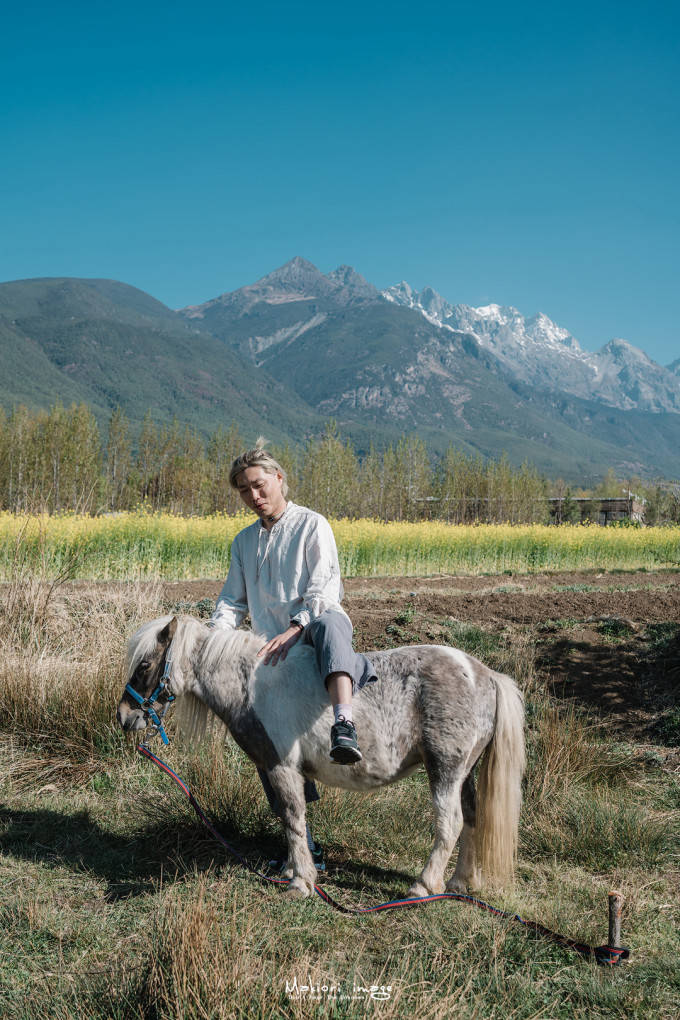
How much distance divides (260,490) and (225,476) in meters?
49.2

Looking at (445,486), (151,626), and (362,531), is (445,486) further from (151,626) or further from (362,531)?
(151,626)

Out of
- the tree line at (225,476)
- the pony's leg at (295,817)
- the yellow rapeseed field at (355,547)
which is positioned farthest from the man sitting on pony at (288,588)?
the tree line at (225,476)

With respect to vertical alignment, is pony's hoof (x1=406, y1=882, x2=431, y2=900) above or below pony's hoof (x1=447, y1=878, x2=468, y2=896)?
above

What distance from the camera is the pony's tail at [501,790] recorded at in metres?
3.18

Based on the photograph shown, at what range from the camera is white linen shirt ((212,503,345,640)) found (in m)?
3.26

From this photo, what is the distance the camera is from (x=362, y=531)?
18641 mm

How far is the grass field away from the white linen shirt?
118cm

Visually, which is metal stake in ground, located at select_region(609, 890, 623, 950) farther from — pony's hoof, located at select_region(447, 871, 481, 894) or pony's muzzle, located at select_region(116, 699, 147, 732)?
pony's muzzle, located at select_region(116, 699, 147, 732)

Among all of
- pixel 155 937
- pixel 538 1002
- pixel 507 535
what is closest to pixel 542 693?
pixel 538 1002

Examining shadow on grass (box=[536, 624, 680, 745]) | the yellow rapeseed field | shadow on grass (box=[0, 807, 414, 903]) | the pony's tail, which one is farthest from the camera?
the yellow rapeseed field

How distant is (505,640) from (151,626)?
19.5ft

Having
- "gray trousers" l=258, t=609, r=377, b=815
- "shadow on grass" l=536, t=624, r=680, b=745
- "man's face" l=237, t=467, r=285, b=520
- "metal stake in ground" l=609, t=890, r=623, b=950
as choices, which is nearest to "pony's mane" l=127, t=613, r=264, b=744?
"gray trousers" l=258, t=609, r=377, b=815

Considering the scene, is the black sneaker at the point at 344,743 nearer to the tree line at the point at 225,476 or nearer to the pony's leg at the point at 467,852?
the pony's leg at the point at 467,852

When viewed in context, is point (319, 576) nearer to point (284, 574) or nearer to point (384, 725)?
point (284, 574)
